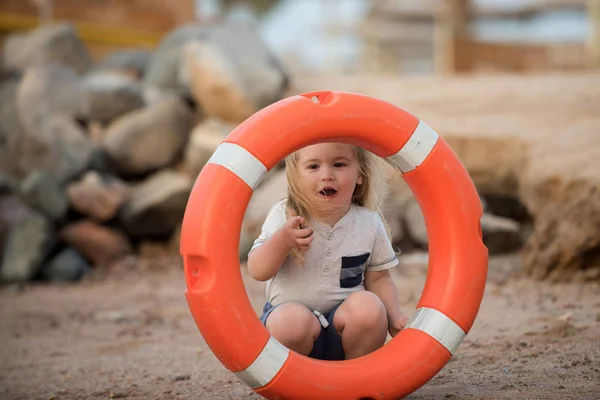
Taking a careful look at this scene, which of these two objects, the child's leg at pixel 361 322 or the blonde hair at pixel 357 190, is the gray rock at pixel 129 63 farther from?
the child's leg at pixel 361 322

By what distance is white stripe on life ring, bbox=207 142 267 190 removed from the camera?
256cm

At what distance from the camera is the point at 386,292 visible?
2828 millimetres

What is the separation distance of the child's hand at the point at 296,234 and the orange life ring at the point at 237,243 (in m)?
0.15

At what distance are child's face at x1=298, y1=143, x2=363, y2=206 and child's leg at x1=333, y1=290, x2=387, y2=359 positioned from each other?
0.33 m

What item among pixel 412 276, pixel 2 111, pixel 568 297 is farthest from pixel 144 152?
pixel 568 297

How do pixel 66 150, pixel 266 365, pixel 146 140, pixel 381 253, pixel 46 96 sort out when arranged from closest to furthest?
pixel 266 365, pixel 381 253, pixel 66 150, pixel 146 140, pixel 46 96

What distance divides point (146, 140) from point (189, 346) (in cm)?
383

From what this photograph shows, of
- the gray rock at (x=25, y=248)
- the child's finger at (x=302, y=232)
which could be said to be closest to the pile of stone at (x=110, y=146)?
the gray rock at (x=25, y=248)

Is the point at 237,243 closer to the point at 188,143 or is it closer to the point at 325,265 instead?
the point at 325,265

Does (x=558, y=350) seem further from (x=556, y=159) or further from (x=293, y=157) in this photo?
(x=556, y=159)

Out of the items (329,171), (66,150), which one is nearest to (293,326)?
(329,171)

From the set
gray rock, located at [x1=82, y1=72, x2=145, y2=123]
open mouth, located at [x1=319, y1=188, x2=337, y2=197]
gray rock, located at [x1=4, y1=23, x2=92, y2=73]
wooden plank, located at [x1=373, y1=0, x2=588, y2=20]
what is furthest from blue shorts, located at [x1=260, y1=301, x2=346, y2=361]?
wooden plank, located at [x1=373, y1=0, x2=588, y2=20]

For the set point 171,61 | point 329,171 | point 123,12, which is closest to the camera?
point 329,171

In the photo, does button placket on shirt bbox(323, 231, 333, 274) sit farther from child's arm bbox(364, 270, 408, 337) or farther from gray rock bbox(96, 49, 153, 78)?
gray rock bbox(96, 49, 153, 78)
